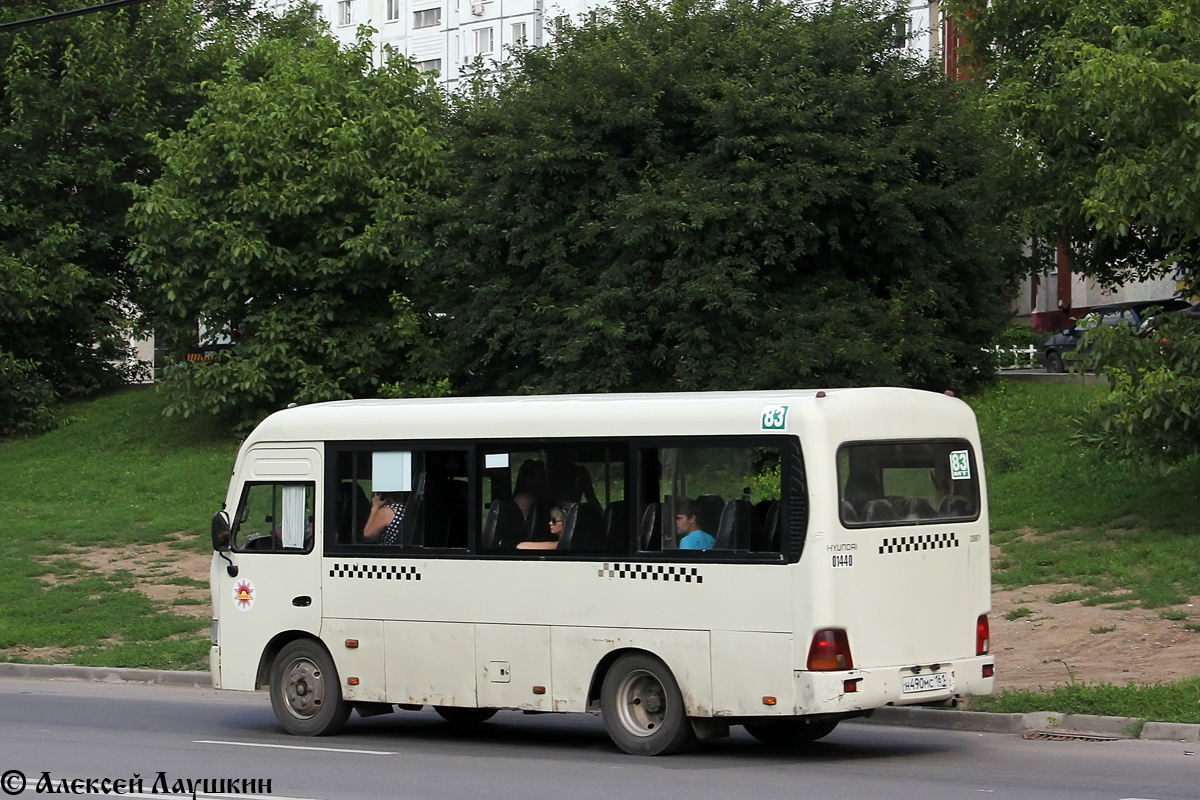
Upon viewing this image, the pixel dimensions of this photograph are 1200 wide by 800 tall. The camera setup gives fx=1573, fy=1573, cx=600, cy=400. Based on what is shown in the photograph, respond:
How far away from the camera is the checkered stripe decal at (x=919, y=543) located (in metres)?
10.7

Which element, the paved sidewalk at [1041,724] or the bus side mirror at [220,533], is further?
the bus side mirror at [220,533]

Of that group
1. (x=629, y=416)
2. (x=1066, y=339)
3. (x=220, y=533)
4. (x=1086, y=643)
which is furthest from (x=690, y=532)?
(x=1066, y=339)

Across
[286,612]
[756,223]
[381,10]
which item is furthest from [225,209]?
[381,10]

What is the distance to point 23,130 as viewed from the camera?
38.4 meters

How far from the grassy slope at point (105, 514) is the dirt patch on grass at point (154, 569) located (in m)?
0.15

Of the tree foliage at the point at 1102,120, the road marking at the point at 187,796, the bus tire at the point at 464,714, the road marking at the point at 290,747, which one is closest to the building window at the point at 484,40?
the tree foliage at the point at 1102,120

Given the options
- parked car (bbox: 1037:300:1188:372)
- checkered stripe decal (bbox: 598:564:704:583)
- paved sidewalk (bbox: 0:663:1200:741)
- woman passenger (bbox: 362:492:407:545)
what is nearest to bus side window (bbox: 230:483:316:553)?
woman passenger (bbox: 362:492:407:545)

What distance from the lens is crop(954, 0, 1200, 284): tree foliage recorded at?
18.6 m

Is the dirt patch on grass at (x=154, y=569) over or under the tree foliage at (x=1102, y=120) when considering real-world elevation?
under

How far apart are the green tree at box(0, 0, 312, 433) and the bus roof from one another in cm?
2678

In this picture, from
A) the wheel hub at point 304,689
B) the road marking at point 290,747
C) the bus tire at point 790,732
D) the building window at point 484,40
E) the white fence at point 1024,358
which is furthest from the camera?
the building window at point 484,40

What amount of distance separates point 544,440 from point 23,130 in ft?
101

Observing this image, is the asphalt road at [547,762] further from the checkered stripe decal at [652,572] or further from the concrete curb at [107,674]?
the concrete curb at [107,674]

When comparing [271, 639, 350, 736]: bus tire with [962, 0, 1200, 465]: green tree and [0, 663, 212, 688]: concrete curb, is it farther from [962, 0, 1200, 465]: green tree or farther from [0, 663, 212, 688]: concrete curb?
[962, 0, 1200, 465]: green tree
